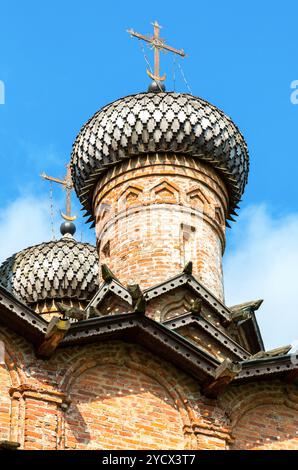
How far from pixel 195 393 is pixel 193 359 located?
18.8 inches

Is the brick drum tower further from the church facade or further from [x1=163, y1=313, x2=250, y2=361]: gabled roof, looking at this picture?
[x1=163, y1=313, x2=250, y2=361]: gabled roof

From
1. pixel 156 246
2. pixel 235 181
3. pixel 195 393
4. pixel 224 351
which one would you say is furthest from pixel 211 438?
pixel 235 181

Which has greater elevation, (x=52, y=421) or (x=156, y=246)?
(x=156, y=246)

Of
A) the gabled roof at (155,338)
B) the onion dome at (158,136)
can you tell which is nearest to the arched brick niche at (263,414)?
the gabled roof at (155,338)

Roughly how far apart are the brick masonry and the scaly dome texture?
27.7 feet

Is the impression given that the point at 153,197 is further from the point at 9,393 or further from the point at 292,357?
the point at 9,393

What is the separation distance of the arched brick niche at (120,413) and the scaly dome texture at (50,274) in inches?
344

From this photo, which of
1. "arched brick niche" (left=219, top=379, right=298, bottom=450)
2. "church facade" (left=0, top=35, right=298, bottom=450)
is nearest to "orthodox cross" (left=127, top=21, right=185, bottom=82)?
"church facade" (left=0, top=35, right=298, bottom=450)

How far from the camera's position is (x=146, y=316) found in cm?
1399

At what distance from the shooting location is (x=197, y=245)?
18.1 metres

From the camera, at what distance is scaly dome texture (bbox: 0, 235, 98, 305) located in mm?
22516

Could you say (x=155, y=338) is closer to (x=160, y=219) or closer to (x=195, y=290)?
(x=195, y=290)

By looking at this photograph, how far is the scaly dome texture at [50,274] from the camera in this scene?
22.5 metres

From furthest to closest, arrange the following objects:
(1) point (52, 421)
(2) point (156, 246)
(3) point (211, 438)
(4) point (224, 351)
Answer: (2) point (156, 246) → (4) point (224, 351) → (3) point (211, 438) → (1) point (52, 421)
